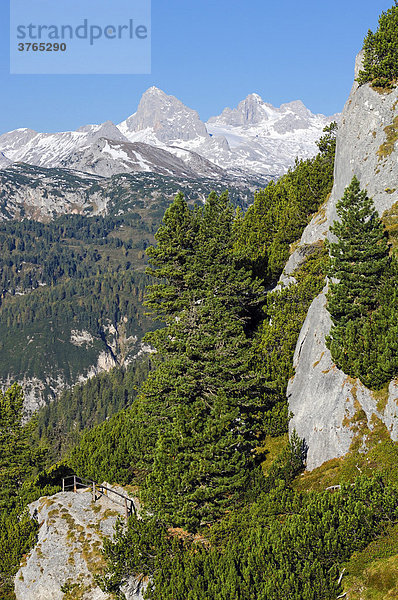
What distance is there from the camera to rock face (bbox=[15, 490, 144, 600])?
2731 cm

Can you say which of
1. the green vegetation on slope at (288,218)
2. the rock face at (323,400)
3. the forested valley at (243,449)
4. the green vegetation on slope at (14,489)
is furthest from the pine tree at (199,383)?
the green vegetation on slope at (14,489)

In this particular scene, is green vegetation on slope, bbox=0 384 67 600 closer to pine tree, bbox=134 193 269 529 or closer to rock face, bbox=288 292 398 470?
pine tree, bbox=134 193 269 529

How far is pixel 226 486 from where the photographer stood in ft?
86.1

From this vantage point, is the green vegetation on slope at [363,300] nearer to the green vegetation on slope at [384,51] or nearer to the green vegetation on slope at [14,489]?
the green vegetation on slope at [384,51]

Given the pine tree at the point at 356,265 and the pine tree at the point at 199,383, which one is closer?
the pine tree at the point at 199,383

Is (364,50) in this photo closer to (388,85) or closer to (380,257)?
(388,85)

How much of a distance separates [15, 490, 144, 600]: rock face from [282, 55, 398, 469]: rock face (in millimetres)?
14678

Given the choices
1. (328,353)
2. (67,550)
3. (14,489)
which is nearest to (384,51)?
(328,353)

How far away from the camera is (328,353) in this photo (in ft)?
100

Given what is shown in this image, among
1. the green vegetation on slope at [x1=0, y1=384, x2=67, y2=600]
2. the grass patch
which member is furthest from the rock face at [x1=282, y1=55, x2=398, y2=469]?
the green vegetation on slope at [x1=0, y1=384, x2=67, y2=600]

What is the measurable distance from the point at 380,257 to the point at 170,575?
21925 millimetres

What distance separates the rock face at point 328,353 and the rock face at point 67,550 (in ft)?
48.2

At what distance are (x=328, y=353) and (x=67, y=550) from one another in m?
21.2

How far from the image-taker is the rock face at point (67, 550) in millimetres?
27312
